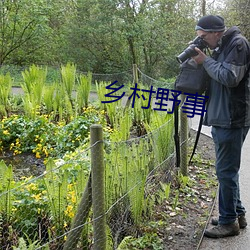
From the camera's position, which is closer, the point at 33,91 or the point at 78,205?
the point at 78,205

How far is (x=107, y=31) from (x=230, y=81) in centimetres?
1472

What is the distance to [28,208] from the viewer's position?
2.98 m

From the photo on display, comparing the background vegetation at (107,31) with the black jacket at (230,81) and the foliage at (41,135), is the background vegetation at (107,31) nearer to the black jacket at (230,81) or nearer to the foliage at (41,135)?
the foliage at (41,135)

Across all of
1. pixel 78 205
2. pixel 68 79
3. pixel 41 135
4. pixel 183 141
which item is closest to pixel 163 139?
pixel 183 141

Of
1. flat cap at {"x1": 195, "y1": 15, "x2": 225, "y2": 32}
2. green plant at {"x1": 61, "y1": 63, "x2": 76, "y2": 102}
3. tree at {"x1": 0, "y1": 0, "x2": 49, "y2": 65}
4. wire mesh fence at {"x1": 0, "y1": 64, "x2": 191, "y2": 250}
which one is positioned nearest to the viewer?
wire mesh fence at {"x1": 0, "y1": 64, "x2": 191, "y2": 250}

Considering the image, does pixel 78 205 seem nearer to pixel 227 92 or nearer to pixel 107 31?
pixel 227 92

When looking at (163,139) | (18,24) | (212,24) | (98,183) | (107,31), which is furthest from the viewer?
(18,24)

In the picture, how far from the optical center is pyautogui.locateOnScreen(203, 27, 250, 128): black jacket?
2.84m

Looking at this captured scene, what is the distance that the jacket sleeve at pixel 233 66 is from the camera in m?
2.81

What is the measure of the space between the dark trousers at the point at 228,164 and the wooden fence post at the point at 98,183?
1173 millimetres

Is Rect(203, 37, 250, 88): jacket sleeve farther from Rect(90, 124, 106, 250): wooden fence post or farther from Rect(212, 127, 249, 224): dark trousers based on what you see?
Rect(90, 124, 106, 250): wooden fence post

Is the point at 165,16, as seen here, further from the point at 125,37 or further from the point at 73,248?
the point at 73,248

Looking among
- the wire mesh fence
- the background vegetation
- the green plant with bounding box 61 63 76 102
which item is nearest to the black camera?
the wire mesh fence

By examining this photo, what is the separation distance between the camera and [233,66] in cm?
282
